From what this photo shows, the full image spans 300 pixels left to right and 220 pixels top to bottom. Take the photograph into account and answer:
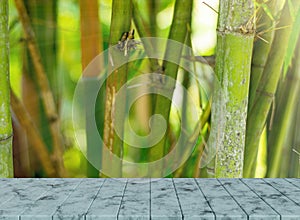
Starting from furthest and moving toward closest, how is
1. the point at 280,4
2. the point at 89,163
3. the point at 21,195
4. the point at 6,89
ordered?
the point at 89,163
the point at 280,4
the point at 6,89
the point at 21,195

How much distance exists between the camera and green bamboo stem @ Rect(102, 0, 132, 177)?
162 centimetres

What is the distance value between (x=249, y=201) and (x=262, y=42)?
0.88 metres

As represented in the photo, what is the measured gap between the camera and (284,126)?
1750 millimetres

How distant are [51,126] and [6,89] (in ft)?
1.16

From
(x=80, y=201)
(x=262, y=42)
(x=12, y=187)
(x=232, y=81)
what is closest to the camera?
(x=80, y=201)

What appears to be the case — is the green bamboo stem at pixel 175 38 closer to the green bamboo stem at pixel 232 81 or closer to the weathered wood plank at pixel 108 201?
the green bamboo stem at pixel 232 81

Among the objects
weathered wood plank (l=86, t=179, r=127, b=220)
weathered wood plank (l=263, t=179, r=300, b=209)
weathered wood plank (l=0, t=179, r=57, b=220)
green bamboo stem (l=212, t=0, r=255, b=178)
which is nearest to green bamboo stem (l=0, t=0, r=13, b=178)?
weathered wood plank (l=0, t=179, r=57, b=220)

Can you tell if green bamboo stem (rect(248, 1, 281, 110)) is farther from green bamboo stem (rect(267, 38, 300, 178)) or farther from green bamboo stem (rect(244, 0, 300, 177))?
green bamboo stem (rect(267, 38, 300, 178))

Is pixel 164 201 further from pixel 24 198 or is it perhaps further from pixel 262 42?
pixel 262 42

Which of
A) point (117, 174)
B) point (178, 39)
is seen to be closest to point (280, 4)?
point (178, 39)

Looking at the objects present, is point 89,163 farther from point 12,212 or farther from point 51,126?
point 12,212

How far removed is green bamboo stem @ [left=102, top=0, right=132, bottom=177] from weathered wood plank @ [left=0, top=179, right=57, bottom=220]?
1.98 ft

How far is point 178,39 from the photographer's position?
5.43ft

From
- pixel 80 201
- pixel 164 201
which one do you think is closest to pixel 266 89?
pixel 164 201
